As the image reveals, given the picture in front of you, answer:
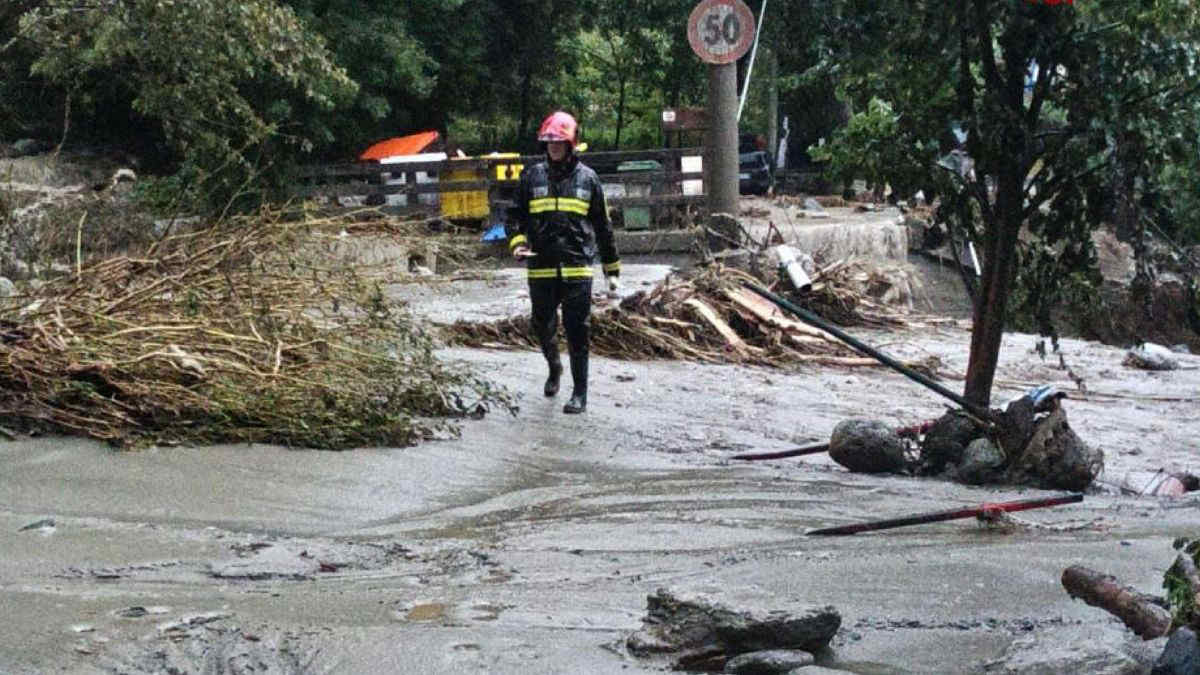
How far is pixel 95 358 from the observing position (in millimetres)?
8539

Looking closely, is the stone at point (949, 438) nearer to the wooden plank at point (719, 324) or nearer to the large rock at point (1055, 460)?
the large rock at point (1055, 460)

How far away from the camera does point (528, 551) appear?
708 centimetres

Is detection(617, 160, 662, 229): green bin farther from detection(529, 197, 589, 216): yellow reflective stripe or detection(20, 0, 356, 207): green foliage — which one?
detection(529, 197, 589, 216): yellow reflective stripe

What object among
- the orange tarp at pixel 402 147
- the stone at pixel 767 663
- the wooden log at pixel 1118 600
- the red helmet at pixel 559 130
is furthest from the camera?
the orange tarp at pixel 402 147

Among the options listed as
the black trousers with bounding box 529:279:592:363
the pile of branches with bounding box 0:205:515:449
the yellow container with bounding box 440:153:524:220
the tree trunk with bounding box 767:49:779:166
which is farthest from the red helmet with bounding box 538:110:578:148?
the tree trunk with bounding box 767:49:779:166

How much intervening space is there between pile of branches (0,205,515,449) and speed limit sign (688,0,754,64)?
5.88 m

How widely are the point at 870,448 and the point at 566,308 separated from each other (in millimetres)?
2438

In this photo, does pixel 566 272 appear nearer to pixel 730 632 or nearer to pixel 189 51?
pixel 189 51

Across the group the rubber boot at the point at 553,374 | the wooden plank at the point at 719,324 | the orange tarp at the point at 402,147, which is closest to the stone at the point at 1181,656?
the rubber boot at the point at 553,374

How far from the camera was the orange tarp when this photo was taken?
2753cm

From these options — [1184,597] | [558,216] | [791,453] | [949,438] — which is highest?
[558,216]

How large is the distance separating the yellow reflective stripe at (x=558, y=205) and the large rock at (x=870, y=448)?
2.42 m

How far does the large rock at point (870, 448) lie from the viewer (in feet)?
30.9

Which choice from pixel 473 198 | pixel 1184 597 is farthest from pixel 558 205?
pixel 473 198
